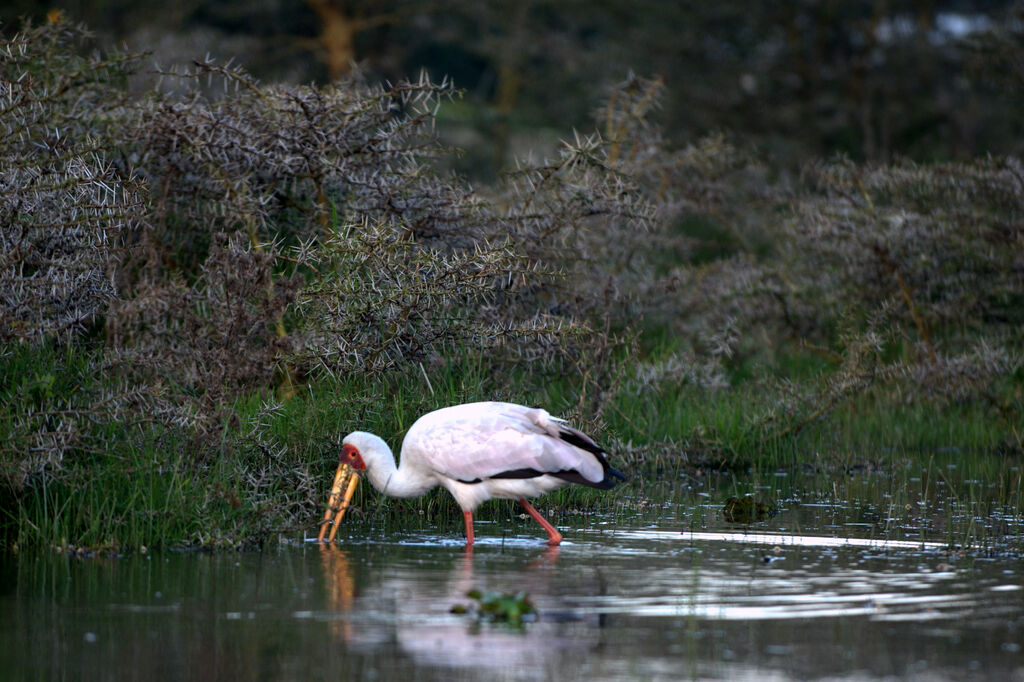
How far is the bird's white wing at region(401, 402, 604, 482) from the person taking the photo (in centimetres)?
945

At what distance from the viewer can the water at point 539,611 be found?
602 cm

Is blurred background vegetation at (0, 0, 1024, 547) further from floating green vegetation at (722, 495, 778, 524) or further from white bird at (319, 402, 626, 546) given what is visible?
floating green vegetation at (722, 495, 778, 524)

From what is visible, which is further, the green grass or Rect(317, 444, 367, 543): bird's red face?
Rect(317, 444, 367, 543): bird's red face

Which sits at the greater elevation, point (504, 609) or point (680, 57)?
point (680, 57)

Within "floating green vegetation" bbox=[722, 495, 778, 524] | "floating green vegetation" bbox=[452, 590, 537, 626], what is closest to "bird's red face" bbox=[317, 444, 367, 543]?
"floating green vegetation" bbox=[722, 495, 778, 524]

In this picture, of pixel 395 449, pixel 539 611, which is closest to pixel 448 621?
pixel 539 611

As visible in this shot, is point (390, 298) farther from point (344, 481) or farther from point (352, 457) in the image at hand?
point (344, 481)

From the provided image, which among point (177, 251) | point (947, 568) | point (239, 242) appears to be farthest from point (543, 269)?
point (947, 568)

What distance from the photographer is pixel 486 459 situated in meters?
9.50

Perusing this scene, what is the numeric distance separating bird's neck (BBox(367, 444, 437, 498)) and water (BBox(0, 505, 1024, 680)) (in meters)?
0.38

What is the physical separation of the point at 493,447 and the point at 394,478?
2.38 ft

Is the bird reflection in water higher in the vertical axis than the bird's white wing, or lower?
lower

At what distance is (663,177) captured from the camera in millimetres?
17062

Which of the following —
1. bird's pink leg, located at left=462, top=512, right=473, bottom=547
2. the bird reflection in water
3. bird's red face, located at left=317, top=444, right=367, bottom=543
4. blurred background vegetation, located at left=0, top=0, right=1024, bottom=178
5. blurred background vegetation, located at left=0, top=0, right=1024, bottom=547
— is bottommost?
the bird reflection in water
